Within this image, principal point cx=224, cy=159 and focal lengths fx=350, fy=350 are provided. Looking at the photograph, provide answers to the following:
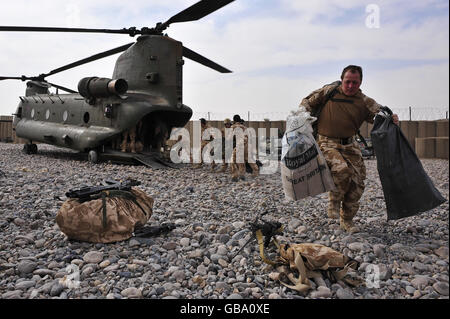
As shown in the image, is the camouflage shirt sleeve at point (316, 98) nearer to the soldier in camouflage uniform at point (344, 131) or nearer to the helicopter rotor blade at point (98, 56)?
the soldier in camouflage uniform at point (344, 131)

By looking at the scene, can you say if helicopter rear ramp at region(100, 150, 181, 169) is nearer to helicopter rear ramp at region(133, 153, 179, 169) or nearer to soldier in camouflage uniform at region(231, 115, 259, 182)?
helicopter rear ramp at region(133, 153, 179, 169)

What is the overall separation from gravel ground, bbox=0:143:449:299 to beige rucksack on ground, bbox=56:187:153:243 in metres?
0.09

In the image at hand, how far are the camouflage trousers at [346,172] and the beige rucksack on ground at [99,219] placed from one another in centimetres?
199

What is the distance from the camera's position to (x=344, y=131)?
359 cm

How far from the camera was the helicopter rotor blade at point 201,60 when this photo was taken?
396 inches

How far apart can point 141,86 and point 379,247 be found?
26.6ft

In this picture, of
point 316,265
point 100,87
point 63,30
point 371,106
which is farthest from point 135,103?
point 316,265

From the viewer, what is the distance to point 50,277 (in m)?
2.49

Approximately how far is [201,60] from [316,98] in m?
7.40

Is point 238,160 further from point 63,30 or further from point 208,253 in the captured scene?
point 63,30

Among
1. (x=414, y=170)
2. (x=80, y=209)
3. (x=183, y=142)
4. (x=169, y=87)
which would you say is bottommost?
(x=80, y=209)

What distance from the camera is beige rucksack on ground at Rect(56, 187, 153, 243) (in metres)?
3.01
